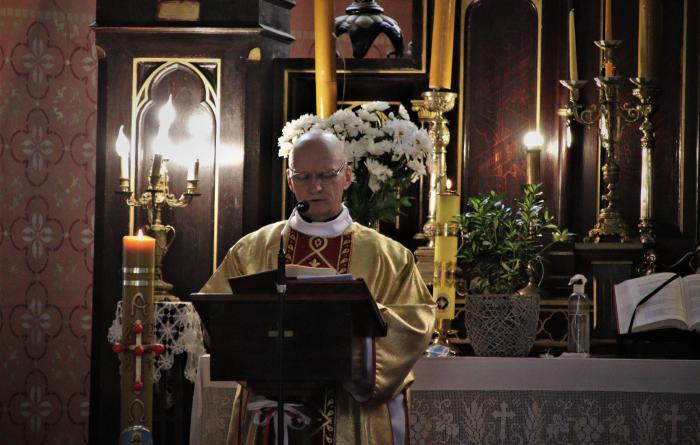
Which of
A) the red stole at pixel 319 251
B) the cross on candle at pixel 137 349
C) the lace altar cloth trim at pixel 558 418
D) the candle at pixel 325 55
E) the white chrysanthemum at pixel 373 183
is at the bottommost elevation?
the lace altar cloth trim at pixel 558 418

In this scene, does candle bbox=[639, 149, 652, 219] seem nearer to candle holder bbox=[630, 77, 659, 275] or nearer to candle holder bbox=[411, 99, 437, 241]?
candle holder bbox=[630, 77, 659, 275]

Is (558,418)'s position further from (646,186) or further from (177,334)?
(177,334)

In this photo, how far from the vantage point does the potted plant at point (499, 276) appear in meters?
4.73

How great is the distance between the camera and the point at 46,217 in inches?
311

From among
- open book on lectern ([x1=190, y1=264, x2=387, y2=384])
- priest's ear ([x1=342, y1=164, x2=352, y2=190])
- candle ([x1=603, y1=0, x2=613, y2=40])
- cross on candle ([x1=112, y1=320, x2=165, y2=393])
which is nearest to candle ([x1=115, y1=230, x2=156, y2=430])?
cross on candle ([x1=112, y1=320, x2=165, y2=393])

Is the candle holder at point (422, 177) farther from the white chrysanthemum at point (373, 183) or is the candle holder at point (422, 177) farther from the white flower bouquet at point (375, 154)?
the white chrysanthemum at point (373, 183)

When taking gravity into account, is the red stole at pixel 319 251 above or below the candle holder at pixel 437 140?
below

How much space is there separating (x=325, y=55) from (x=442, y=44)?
0.59 metres

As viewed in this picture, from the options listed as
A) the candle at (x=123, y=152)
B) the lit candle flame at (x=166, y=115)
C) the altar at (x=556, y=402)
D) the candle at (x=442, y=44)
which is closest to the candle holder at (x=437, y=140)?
the candle at (x=442, y=44)

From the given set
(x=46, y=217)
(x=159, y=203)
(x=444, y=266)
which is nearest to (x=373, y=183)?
(x=444, y=266)

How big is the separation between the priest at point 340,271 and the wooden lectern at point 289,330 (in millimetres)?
248

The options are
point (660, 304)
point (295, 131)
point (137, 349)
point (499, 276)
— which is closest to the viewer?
point (137, 349)

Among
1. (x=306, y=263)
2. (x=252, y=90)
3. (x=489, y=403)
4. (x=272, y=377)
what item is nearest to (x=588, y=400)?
(x=489, y=403)

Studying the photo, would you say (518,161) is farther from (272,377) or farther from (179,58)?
(272,377)
